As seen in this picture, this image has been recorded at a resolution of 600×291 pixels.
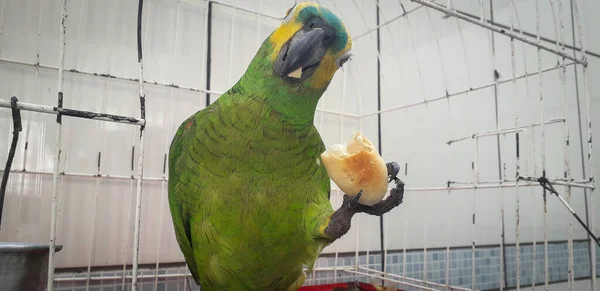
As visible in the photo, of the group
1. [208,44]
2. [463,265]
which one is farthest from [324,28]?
[463,265]

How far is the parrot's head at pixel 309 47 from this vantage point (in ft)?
3.14

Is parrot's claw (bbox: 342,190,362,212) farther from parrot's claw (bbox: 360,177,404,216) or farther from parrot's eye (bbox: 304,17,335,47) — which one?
parrot's eye (bbox: 304,17,335,47)

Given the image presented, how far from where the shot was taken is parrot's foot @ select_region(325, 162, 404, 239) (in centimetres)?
83

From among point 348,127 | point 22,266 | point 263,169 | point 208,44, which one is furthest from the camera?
point 348,127

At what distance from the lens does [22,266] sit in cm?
94

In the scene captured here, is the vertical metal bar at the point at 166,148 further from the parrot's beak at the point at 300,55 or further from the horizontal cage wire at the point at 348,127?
the parrot's beak at the point at 300,55

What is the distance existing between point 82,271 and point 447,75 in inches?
103

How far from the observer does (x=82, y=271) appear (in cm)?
179

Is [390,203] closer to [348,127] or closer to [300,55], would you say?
[300,55]

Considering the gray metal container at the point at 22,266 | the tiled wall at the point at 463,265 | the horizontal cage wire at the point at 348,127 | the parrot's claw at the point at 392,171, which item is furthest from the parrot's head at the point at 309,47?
the tiled wall at the point at 463,265

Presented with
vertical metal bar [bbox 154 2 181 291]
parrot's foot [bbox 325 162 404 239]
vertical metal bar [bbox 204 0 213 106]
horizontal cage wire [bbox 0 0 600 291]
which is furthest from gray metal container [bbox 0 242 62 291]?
vertical metal bar [bbox 204 0 213 106]

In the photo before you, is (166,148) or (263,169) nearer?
(263,169)

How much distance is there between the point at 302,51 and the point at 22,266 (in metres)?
0.89

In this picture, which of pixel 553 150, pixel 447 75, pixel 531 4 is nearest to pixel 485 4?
pixel 531 4
